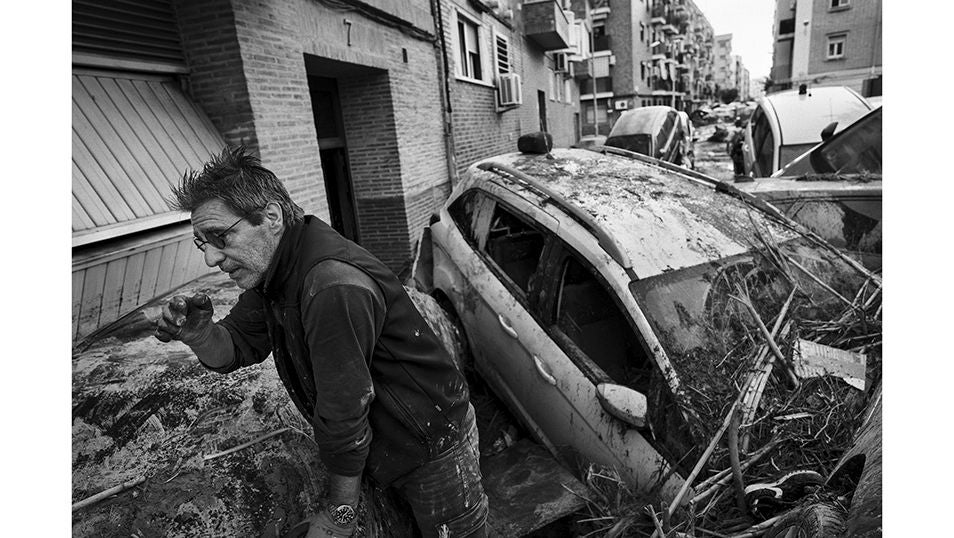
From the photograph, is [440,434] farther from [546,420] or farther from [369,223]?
[369,223]

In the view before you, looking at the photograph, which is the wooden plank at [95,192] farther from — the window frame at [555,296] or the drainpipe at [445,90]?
the drainpipe at [445,90]

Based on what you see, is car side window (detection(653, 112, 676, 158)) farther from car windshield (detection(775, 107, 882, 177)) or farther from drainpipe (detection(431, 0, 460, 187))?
car windshield (detection(775, 107, 882, 177))

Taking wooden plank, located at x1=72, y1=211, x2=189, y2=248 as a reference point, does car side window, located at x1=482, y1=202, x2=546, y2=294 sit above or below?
below

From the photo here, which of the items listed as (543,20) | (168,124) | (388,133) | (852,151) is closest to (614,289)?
(168,124)

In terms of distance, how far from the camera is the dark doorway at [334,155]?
7.41m

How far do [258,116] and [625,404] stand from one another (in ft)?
13.5

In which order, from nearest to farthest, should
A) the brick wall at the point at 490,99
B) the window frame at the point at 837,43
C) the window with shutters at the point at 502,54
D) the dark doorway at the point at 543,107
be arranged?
the brick wall at the point at 490,99
the window with shutters at the point at 502,54
the dark doorway at the point at 543,107
the window frame at the point at 837,43

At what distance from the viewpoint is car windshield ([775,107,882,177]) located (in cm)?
509

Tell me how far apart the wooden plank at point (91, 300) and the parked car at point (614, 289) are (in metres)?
2.27

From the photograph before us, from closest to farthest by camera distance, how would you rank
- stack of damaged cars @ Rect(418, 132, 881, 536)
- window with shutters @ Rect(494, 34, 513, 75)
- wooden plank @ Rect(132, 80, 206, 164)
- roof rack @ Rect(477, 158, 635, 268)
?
1. stack of damaged cars @ Rect(418, 132, 881, 536)
2. roof rack @ Rect(477, 158, 635, 268)
3. wooden plank @ Rect(132, 80, 206, 164)
4. window with shutters @ Rect(494, 34, 513, 75)

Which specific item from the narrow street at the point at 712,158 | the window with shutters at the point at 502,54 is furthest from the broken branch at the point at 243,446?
the narrow street at the point at 712,158

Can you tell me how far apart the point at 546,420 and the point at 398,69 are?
6249 mm

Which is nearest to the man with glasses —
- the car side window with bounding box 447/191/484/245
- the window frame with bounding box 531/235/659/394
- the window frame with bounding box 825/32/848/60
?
the window frame with bounding box 531/235/659/394

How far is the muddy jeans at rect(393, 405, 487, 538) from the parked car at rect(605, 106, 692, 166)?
9.21 m
